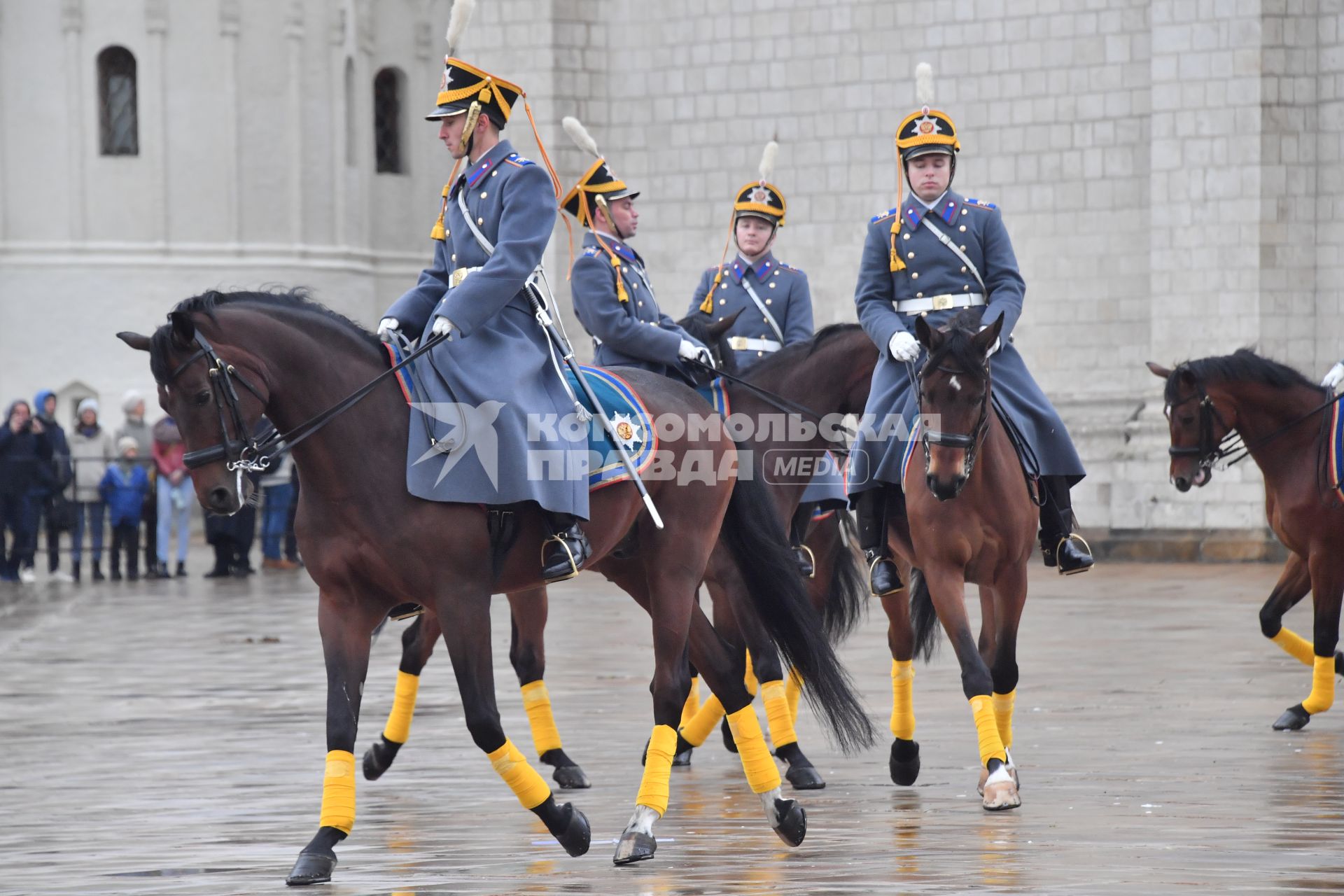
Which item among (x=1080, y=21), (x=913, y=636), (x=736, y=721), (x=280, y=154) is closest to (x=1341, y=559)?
(x=913, y=636)

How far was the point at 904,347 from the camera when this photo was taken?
26.9 ft

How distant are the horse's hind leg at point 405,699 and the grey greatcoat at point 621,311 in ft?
4.54

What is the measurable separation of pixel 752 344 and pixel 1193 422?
7.53 feet

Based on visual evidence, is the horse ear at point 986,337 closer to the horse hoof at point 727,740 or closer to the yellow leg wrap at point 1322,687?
the horse hoof at point 727,740

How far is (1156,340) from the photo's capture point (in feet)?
68.6

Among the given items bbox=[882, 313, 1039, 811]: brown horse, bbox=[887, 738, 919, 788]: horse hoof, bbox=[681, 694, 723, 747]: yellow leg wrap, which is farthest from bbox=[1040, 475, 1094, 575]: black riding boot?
bbox=[681, 694, 723, 747]: yellow leg wrap

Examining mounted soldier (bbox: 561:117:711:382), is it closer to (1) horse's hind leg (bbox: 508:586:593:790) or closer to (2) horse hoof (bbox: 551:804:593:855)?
(1) horse's hind leg (bbox: 508:586:593:790)

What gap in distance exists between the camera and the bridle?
756 cm

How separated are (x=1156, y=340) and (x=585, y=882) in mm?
15664

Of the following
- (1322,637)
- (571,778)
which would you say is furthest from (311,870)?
(1322,637)

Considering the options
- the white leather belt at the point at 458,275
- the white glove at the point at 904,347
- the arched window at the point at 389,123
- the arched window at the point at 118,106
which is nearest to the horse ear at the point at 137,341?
the white leather belt at the point at 458,275

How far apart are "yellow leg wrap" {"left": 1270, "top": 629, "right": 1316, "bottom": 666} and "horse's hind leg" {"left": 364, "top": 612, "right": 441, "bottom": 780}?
432 cm

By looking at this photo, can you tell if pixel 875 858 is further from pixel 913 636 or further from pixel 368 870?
pixel 913 636

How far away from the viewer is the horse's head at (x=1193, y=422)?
10.9 metres
